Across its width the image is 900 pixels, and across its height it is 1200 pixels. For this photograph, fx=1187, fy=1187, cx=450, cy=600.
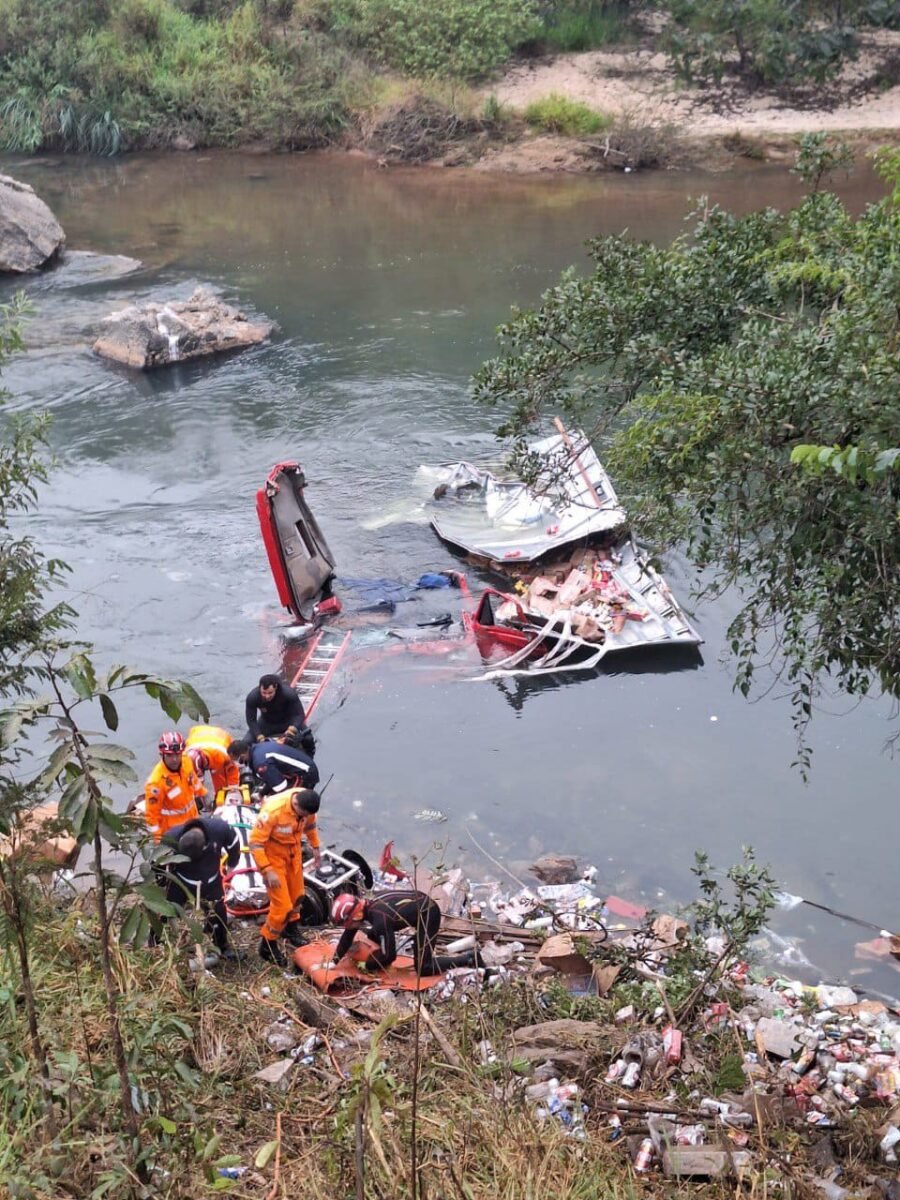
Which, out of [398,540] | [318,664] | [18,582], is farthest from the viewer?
[398,540]

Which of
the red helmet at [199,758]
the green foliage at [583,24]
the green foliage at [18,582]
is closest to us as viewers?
the green foliage at [18,582]

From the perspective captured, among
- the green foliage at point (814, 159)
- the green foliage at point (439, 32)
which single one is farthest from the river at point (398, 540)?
the green foliage at point (439, 32)

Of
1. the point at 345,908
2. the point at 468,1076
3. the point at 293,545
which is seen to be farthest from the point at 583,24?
the point at 468,1076

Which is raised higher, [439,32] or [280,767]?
[439,32]

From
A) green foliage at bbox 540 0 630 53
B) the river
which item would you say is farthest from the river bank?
green foliage at bbox 540 0 630 53

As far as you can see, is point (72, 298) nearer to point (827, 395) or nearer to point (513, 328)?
point (513, 328)

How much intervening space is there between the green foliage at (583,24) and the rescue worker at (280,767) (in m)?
35.3

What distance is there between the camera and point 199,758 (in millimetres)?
9867

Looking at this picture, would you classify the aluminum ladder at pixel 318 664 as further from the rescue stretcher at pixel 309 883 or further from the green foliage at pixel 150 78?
the green foliage at pixel 150 78

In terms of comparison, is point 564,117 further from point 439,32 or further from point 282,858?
point 282,858

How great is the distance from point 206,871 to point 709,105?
34.6m

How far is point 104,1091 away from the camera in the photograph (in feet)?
15.7

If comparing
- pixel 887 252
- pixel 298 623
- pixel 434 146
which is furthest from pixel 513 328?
pixel 434 146

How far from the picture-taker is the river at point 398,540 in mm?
11266
